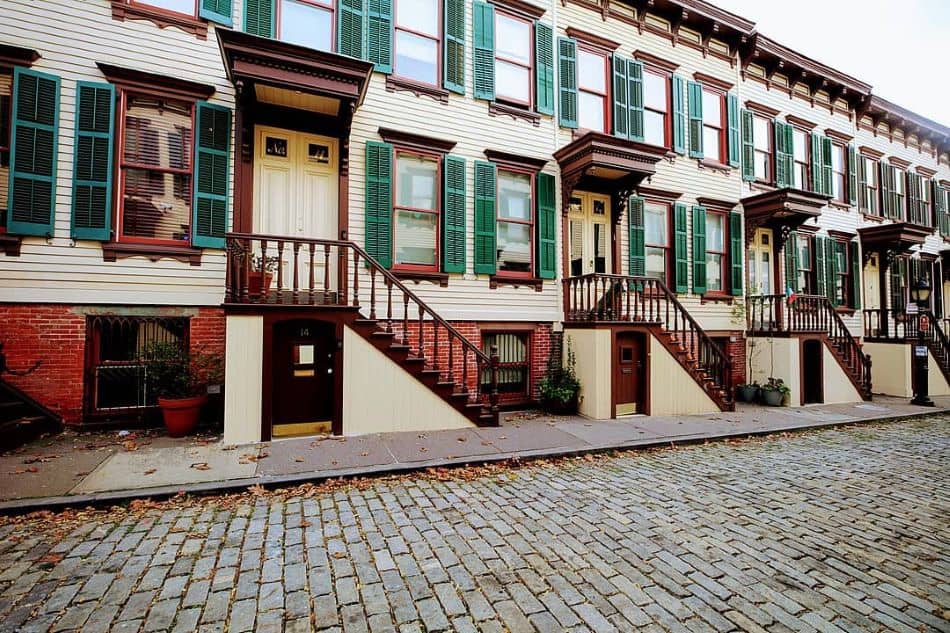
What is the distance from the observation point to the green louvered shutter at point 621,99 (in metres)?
11.6

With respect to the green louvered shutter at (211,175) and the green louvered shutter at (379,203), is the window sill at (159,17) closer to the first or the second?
the green louvered shutter at (211,175)

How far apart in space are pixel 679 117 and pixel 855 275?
9656 mm

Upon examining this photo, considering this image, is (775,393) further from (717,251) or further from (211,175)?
(211,175)

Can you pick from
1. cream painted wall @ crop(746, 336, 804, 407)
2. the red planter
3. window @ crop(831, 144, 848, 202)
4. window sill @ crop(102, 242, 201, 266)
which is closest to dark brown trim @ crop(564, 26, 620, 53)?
cream painted wall @ crop(746, 336, 804, 407)

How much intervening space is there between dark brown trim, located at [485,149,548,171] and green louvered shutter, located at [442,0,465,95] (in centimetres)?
150

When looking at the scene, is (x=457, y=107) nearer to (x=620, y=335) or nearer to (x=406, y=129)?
(x=406, y=129)

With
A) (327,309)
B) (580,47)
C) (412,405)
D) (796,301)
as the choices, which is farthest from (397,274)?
(796,301)

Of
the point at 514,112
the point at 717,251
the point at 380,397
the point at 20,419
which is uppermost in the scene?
the point at 514,112

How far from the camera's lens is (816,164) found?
600 inches

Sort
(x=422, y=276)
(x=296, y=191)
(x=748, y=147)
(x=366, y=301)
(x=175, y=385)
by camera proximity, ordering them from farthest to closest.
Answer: (x=748, y=147), (x=422, y=276), (x=366, y=301), (x=296, y=191), (x=175, y=385)

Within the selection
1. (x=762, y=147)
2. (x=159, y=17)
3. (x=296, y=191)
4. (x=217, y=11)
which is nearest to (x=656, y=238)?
(x=762, y=147)

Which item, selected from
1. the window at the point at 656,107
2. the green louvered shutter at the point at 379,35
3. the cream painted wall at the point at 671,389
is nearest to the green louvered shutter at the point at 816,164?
the window at the point at 656,107

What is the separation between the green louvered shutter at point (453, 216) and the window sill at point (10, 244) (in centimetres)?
700

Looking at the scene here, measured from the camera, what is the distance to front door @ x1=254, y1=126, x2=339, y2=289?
8469 millimetres
